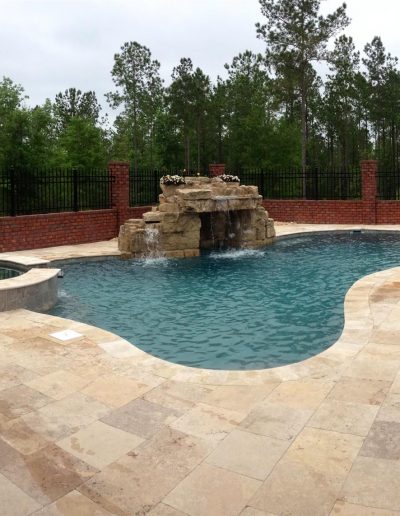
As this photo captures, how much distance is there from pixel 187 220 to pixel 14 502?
11.3 metres

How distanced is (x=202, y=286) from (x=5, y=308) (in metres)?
3.84

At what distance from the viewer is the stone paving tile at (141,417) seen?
4145 mm

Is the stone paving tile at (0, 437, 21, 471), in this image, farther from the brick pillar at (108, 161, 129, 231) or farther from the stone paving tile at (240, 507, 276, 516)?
the brick pillar at (108, 161, 129, 231)

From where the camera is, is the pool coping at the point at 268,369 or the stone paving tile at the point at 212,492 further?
the pool coping at the point at 268,369

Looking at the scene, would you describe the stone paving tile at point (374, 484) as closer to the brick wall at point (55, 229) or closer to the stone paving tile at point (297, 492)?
the stone paving tile at point (297, 492)

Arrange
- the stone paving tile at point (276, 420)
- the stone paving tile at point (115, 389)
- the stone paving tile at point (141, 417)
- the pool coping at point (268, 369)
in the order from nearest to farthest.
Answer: the stone paving tile at point (276, 420) < the stone paving tile at point (141, 417) < the stone paving tile at point (115, 389) < the pool coping at point (268, 369)

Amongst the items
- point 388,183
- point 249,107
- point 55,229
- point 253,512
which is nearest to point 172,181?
point 55,229

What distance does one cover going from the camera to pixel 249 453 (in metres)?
3.71

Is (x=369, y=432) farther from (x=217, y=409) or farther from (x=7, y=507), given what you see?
(x=7, y=507)

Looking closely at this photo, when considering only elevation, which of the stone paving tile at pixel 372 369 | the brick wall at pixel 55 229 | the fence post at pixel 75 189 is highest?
the fence post at pixel 75 189

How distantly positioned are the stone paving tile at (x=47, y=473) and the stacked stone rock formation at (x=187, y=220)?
10.1 m

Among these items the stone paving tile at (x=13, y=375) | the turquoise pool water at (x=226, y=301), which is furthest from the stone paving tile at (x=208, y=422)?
the stone paving tile at (x=13, y=375)

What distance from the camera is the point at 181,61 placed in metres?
37.0

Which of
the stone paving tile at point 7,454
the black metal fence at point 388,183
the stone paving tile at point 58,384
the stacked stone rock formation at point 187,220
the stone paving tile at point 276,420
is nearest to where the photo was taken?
the stone paving tile at point 7,454
